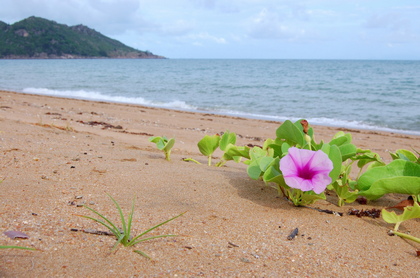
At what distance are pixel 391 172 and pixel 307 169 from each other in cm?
40


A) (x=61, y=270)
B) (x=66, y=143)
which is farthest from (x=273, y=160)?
(x=66, y=143)

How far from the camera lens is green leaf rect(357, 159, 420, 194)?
1563mm

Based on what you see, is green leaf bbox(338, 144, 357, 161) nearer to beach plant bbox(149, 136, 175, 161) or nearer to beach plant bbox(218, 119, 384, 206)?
beach plant bbox(218, 119, 384, 206)

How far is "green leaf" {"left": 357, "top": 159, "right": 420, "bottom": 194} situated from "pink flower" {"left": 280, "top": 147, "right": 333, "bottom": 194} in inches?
10.9

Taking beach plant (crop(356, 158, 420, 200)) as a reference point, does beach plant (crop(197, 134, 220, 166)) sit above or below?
below

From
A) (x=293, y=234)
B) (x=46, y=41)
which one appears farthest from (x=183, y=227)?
(x=46, y=41)

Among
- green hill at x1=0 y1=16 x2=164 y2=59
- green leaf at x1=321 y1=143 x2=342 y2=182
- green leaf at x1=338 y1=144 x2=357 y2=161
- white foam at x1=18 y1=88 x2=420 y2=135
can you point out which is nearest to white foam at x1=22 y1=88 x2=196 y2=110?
white foam at x1=18 y1=88 x2=420 y2=135

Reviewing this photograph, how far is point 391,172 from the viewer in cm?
160

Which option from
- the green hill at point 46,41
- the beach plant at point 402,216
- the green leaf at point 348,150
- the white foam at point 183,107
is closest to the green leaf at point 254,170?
the green leaf at point 348,150

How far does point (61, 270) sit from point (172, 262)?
12.7 inches

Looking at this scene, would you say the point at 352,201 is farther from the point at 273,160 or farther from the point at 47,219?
the point at 47,219

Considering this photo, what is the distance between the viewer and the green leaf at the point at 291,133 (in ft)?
5.81

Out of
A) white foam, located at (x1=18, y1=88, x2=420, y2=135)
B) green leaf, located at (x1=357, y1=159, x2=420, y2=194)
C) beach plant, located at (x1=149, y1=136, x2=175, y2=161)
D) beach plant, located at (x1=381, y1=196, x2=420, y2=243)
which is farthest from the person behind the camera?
white foam, located at (x1=18, y1=88, x2=420, y2=135)

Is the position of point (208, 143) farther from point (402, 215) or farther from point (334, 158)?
point (402, 215)
